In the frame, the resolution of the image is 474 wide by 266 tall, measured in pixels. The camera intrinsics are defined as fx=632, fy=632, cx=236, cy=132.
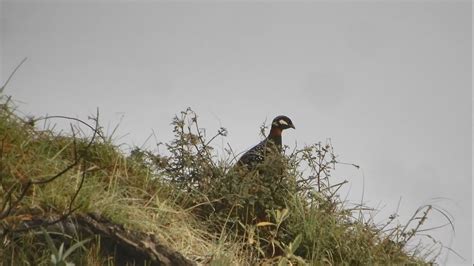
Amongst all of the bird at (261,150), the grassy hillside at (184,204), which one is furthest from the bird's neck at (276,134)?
the grassy hillside at (184,204)

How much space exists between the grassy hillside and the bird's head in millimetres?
1380

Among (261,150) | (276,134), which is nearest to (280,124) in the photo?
(276,134)

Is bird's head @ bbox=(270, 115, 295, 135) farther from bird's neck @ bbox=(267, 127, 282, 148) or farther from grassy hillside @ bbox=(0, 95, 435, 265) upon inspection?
grassy hillside @ bbox=(0, 95, 435, 265)

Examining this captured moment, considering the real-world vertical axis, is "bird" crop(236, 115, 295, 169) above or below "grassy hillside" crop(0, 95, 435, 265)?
above

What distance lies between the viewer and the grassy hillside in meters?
4.32

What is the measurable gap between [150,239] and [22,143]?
4.09ft

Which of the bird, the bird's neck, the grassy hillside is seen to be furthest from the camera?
the bird's neck

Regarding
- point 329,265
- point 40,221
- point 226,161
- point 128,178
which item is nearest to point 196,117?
point 226,161

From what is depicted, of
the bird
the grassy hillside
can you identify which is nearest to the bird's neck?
the bird

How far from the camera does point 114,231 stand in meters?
4.35

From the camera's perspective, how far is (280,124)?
768cm

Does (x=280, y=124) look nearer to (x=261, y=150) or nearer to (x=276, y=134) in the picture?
(x=276, y=134)

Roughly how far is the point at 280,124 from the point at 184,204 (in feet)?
7.87

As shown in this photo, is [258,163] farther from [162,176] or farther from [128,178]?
[128,178]
